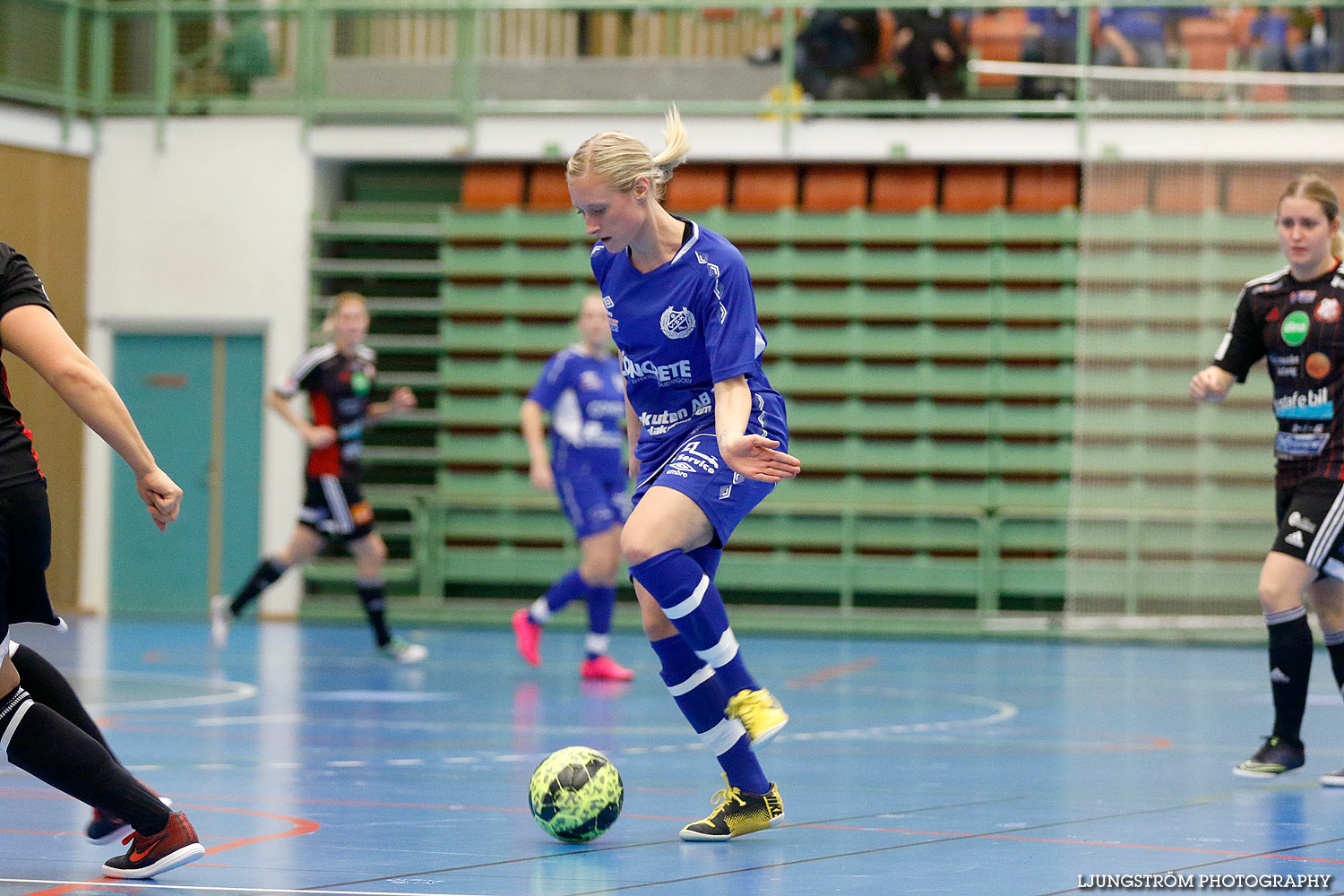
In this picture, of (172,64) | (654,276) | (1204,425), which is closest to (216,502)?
(172,64)

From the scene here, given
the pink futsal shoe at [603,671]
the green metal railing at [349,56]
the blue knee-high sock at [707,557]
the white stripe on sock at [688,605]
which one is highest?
the green metal railing at [349,56]

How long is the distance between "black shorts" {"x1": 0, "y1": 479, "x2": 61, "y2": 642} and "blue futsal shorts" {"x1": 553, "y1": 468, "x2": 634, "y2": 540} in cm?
651

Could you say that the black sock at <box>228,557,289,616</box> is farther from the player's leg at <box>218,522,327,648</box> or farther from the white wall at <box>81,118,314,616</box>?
the white wall at <box>81,118,314,616</box>

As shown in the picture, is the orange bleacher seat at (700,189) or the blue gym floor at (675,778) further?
the orange bleacher seat at (700,189)

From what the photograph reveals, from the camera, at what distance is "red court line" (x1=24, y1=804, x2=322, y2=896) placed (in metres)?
3.90

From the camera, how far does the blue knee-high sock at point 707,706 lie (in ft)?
15.8

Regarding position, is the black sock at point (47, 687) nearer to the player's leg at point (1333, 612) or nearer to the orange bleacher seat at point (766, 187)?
the player's leg at point (1333, 612)

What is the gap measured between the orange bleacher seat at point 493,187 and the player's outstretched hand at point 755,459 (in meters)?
11.5

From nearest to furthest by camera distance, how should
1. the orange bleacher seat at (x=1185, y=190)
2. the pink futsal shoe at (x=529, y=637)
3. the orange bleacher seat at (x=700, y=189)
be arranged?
1. the pink futsal shoe at (x=529, y=637)
2. the orange bleacher seat at (x=1185, y=190)
3. the orange bleacher seat at (x=700, y=189)

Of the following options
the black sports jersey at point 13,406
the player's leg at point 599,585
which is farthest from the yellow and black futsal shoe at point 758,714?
the player's leg at point 599,585

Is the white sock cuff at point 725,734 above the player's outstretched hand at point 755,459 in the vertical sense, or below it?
below

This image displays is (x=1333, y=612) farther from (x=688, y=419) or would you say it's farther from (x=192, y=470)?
(x=192, y=470)

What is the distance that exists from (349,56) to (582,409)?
6.72 m

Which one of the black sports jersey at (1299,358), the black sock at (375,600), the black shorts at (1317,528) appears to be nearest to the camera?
the black shorts at (1317,528)
